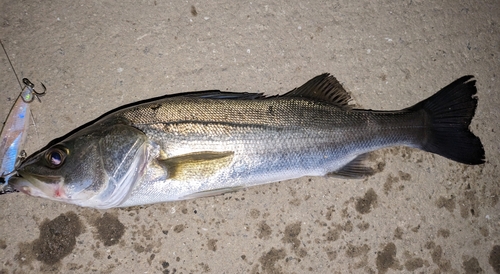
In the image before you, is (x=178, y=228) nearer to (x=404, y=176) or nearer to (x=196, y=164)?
(x=196, y=164)

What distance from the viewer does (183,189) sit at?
2445mm

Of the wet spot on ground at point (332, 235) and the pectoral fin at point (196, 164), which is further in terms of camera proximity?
the wet spot on ground at point (332, 235)

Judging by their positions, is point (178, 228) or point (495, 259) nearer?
point (178, 228)

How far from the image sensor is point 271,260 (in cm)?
300

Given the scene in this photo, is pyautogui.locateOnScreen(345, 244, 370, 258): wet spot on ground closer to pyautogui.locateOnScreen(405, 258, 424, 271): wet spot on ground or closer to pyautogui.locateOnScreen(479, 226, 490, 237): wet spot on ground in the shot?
pyautogui.locateOnScreen(405, 258, 424, 271): wet spot on ground

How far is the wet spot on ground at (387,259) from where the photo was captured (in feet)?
10.2

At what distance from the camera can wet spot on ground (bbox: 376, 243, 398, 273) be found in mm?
3115

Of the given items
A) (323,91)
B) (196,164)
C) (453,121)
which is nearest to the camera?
(196,164)

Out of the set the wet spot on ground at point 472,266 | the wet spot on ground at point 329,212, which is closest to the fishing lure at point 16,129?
the wet spot on ground at point 329,212

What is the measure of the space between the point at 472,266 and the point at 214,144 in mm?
2823

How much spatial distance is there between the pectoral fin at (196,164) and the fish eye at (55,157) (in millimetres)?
673

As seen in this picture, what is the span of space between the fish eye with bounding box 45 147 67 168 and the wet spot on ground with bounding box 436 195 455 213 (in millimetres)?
3257

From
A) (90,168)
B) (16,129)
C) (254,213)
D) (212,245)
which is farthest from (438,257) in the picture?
(16,129)

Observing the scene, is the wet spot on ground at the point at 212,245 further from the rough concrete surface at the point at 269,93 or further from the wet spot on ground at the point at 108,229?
the wet spot on ground at the point at 108,229
